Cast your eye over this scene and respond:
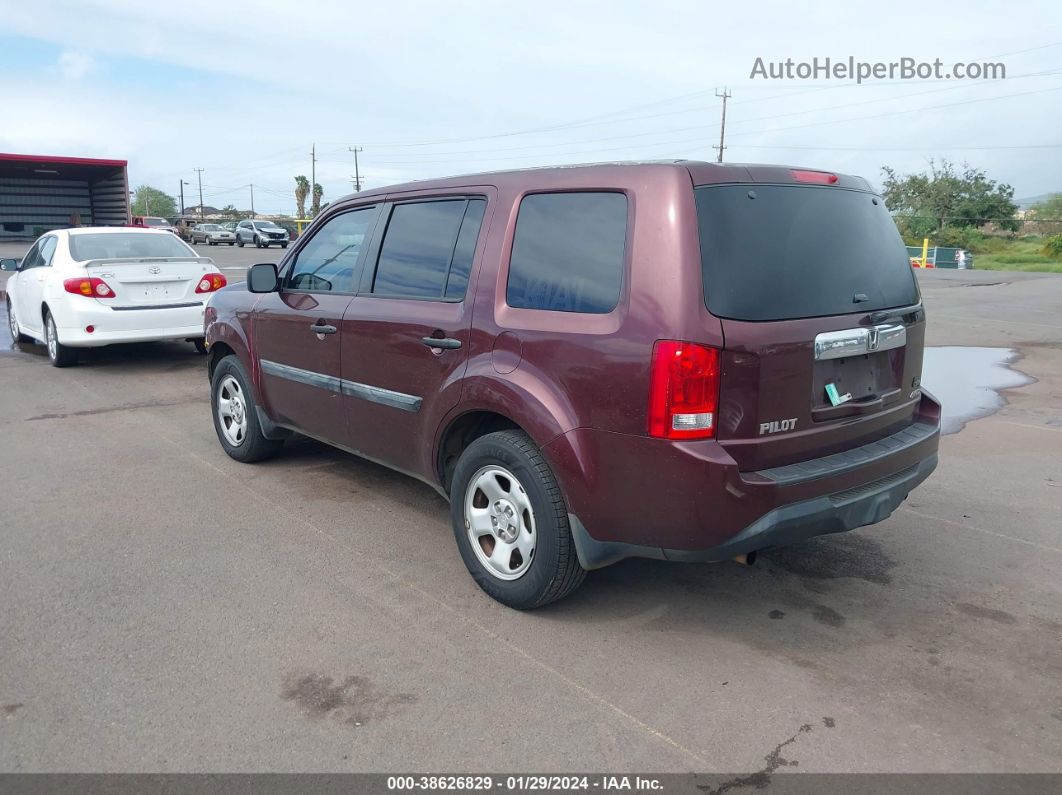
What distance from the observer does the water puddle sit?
802 centimetres

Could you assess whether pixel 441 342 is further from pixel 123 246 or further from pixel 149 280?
pixel 123 246

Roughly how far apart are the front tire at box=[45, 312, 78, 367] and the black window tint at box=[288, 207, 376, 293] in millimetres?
5634

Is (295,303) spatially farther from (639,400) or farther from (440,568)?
(639,400)

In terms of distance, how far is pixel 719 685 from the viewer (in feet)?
10.8

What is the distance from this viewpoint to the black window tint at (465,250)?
13.4 feet

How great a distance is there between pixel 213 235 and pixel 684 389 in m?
46.7

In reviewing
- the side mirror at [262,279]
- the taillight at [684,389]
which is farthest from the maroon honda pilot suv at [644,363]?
the side mirror at [262,279]

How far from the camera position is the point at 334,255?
202 inches

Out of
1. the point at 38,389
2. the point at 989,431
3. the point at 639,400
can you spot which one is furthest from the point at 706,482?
the point at 38,389

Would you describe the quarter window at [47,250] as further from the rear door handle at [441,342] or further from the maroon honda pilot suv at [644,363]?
the rear door handle at [441,342]

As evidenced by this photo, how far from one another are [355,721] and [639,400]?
4.93ft

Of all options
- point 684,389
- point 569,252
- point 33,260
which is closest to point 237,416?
point 569,252

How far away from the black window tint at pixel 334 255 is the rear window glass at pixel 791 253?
7.34 ft
